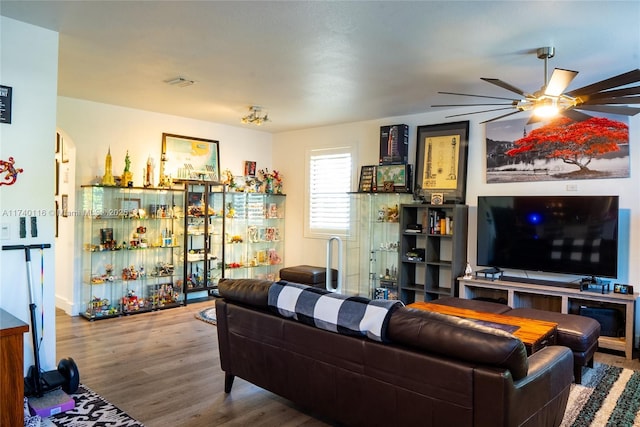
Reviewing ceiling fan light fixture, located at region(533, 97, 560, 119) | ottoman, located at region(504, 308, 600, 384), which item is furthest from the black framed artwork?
ceiling fan light fixture, located at region(533, 97, 560, 119)

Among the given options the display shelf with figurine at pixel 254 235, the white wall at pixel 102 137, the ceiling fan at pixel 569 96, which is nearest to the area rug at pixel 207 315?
the display shelf with figurine at pixel 254 235

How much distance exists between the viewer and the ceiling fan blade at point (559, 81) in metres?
2.74

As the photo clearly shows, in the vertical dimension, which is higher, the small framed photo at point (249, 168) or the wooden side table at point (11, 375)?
the small framed photo at point (249, 168)

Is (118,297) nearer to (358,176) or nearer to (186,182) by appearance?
(186,182)

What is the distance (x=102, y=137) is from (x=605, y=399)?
5.83 m

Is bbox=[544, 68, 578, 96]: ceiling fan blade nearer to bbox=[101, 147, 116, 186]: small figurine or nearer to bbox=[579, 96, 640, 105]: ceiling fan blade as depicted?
bbox=[579, 96, 640, 105]: ceiling fan blade

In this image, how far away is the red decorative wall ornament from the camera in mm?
3033

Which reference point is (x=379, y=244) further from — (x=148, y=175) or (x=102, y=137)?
(x=102, y=137)

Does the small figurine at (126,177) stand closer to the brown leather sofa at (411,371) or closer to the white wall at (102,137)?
the white wall at (102,137)

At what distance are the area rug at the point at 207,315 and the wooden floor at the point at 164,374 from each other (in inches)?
4.7

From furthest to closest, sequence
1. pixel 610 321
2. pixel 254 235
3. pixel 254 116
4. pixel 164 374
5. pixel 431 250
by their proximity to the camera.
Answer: pixel 254 235 → pixel 254 116 → pixel 431 250 → pixel 610 321 → pixel 164 374

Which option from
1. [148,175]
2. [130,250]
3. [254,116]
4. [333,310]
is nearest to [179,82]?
[254,116]

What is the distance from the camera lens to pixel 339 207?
680cm

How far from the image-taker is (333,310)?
7.99ft
